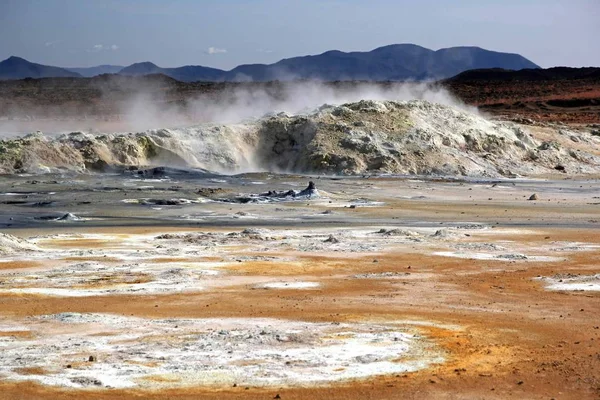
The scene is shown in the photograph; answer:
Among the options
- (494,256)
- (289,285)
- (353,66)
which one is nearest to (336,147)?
(494,256)

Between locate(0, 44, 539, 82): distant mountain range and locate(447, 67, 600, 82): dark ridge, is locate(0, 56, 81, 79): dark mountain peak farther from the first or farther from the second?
Answer: locate(447, 67, 600, 82): dark ridge

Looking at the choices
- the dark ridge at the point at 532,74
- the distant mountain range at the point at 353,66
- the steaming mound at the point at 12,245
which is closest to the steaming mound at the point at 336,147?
the steaming mound at the point at 12,245

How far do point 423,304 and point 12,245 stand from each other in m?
9.15

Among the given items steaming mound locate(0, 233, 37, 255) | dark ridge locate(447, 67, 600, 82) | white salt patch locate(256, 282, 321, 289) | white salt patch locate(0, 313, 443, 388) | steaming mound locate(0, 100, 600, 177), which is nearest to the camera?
white salt patch locate(0, 313, 443, 388)

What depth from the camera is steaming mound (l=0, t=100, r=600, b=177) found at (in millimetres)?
41875

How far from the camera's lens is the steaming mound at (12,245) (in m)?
20.3

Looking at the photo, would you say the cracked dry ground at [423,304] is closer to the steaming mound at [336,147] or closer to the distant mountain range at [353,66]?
the steaming mound at [336,147]

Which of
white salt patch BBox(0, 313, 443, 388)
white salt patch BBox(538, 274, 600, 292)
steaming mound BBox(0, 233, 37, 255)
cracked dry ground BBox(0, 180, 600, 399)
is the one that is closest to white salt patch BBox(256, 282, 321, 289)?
cracked dry ground BBox(0, 180, 600, 399)

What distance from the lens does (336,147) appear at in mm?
Answer: 44281

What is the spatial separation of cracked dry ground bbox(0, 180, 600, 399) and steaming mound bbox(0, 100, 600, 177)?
16365 millimetres

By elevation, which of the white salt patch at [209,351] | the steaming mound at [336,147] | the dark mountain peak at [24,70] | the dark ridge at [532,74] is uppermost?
the dark mountain peak at [24,70]

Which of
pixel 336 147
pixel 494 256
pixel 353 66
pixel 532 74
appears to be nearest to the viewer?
pixel 494 256

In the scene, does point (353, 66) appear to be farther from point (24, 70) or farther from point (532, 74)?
point (532, 74)

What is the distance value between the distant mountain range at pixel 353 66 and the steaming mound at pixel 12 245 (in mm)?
140993
